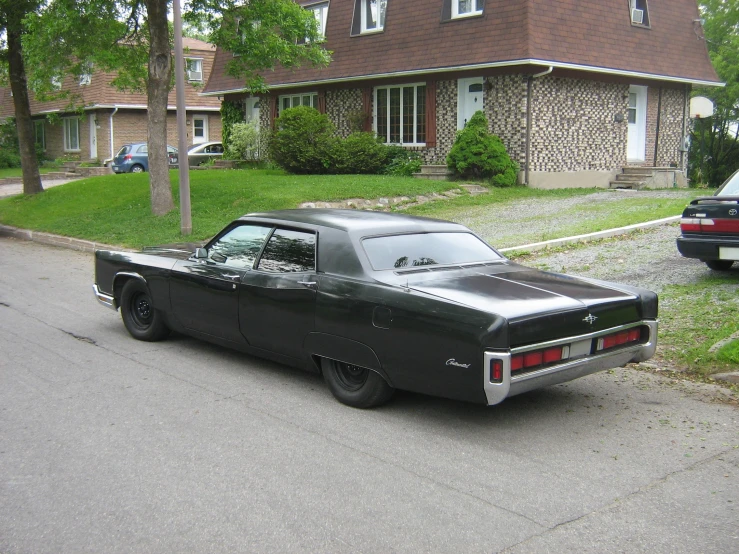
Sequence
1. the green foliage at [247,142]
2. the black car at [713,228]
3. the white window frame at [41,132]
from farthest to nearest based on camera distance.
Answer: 1. the white window frame at [41,132]
2. the green foliage at [247,142]
3. the black car at [713,228]

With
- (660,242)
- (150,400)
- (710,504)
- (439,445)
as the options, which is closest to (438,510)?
(439,445)

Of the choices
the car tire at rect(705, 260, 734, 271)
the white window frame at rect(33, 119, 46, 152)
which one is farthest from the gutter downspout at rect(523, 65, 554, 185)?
the white window frame at rect(33, 119, 46, 152)

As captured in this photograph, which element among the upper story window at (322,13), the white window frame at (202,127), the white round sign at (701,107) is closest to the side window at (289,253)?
the upper story window at (322,13)

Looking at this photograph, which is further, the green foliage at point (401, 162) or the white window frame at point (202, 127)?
the white window frame at point (202, 127)

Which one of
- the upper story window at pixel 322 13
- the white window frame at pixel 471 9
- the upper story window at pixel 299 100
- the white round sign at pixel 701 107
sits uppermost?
the upper story window at pixel 322 13

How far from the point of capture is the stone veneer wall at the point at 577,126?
21.4 m

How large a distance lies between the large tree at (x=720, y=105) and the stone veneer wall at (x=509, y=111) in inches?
334

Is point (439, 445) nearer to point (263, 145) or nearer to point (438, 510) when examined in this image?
point (438, 510)

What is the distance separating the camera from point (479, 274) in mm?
6027

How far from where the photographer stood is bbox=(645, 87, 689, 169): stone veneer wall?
24500 mm

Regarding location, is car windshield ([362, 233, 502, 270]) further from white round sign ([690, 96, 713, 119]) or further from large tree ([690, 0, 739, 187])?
large tree ([690, 0, 739, 187])

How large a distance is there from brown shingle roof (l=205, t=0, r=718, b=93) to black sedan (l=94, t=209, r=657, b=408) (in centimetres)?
1497

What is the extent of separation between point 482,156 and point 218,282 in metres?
15.0

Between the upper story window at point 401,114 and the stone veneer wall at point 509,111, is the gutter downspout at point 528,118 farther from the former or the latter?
the upper story window at point 401,114
